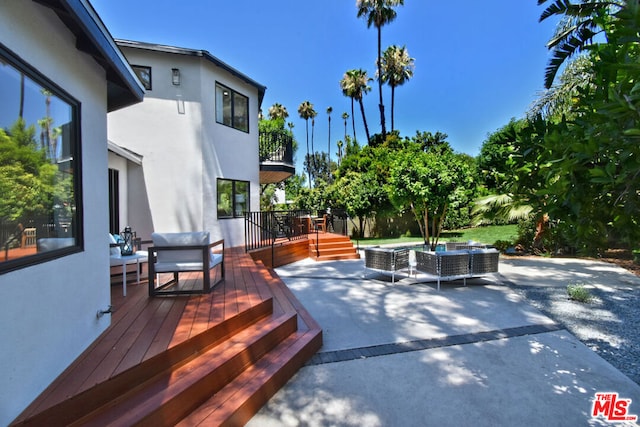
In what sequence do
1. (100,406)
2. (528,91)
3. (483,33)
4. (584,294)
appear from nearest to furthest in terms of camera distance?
(100,406) → (584,294) → (528,91) → (483,33)

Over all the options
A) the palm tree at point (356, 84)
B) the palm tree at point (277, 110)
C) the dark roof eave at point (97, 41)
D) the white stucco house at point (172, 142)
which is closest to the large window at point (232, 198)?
the white stucco house at point (172, 142)

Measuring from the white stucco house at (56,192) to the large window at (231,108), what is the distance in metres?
6.47

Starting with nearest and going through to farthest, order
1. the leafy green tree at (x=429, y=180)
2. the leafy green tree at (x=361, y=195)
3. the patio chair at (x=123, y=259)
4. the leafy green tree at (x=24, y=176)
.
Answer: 1. the leafy green tree at (x=24, y=176)
2. the patio chair at (x=123, y=259)
3. the leafy green tree at (x=429, y=180)
4. the leafy green tree at (x=361, y=195)

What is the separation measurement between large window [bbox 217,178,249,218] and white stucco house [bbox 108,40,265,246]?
4.2 inches

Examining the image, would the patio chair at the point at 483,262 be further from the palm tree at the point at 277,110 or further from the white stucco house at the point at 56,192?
the palm tree at the point at 277,110

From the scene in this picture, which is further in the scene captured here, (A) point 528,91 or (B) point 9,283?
(A) point 528,91

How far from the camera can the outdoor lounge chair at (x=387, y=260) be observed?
7.61 metres

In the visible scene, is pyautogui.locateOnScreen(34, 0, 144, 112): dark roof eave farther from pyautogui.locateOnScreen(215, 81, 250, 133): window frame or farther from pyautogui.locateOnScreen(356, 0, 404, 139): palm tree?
pyautogui.locateOnScreen(356, 0, 404, 139): palm tree

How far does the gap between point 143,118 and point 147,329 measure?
24.7 ft

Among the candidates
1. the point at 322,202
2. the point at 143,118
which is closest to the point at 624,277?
the point at 143,118

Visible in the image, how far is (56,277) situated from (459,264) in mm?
7124

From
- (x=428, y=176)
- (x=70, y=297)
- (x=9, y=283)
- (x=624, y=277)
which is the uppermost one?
(x=428, y=176)

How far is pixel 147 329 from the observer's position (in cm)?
331

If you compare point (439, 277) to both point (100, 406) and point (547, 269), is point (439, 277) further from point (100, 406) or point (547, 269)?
point (100, 406)
